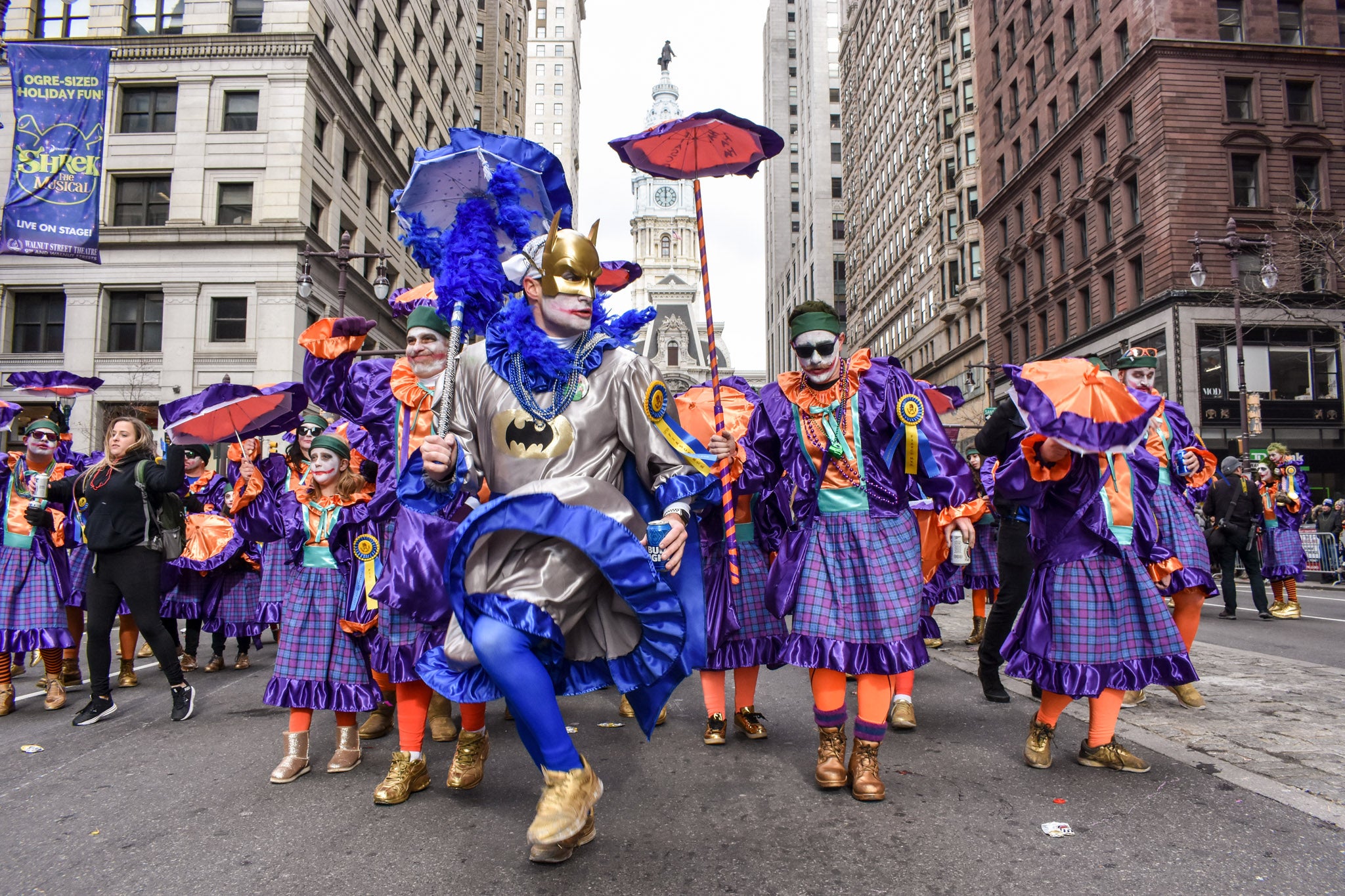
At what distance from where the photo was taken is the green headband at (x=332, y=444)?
5211 millimetres

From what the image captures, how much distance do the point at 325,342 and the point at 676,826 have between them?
11.4 ft

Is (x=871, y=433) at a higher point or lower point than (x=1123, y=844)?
higher

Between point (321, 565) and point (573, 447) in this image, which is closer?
point (573, 447)

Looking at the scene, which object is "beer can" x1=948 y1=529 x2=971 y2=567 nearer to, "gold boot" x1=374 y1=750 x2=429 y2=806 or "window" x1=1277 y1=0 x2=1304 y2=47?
"gold boot" x1=374 y1=750 x2=429 y2=806

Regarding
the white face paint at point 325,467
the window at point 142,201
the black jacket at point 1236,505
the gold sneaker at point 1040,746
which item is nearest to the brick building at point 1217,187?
the black jacket at point 1236,505

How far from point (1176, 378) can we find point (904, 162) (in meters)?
33.0

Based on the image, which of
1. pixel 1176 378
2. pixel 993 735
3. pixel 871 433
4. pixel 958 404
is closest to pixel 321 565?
pixel 871 433

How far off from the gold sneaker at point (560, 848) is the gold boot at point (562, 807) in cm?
2

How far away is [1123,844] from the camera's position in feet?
10.8

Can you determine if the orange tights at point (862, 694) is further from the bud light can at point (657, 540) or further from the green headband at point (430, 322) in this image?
the green headband at point (430, 322)

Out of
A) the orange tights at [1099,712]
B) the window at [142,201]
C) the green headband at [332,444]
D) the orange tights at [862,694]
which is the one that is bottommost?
the orange tights at [1099,712]

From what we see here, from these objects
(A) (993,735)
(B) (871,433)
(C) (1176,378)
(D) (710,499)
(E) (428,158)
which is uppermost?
(C) (1176,378)

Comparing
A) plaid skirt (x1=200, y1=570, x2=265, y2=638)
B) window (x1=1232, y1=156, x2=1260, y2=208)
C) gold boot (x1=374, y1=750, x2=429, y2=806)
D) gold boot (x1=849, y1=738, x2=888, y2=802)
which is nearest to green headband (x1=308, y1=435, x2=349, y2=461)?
gold boot (x1=374, y1=750, x2=429, y2=806)

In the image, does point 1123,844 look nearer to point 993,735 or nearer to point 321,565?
point 993,735
